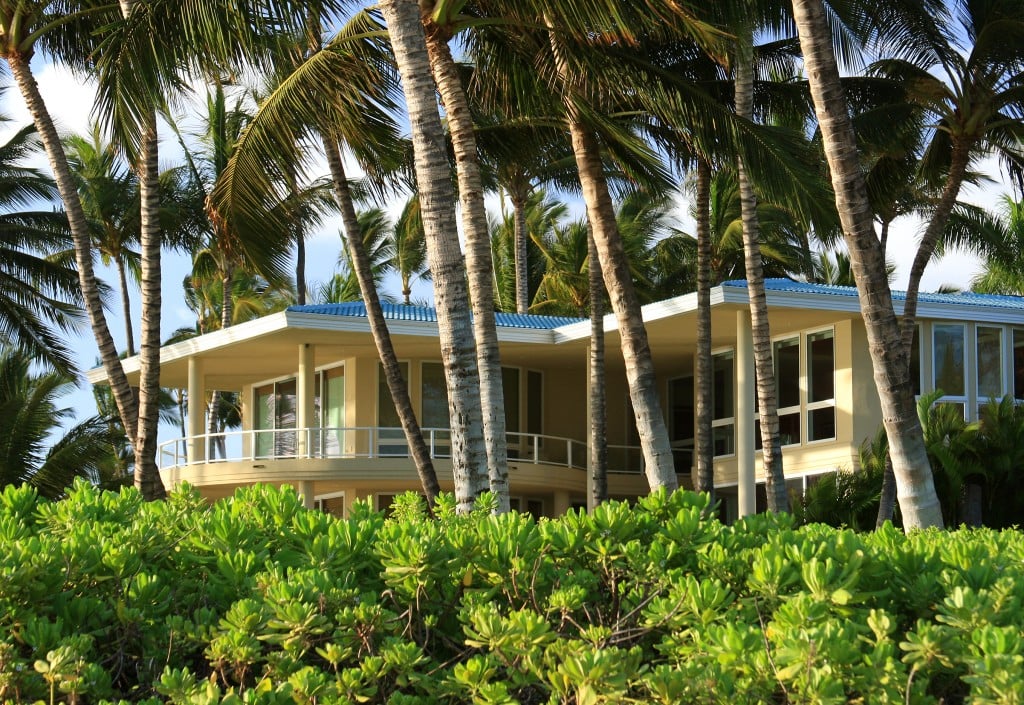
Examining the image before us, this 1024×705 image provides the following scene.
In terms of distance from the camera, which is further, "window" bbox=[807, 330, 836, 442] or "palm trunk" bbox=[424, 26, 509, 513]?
"window" bbox=[807, 330, 836, 442]

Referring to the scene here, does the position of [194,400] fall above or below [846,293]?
below

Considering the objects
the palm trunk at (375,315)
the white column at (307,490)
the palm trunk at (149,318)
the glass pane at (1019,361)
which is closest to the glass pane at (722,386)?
the glass pane at (1019,361)

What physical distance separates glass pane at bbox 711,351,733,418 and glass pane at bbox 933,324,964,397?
425 cm

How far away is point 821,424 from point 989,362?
3.06m

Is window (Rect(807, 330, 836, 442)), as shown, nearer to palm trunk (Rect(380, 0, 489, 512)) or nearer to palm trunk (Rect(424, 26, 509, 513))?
palm trunk (Rect(424, 26, 509, 513))

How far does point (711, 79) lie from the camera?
2045cm

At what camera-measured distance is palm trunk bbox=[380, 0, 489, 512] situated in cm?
1026

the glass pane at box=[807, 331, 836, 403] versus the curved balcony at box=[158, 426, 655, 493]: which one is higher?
the glass pane at box=[807, 331, 836, 403]

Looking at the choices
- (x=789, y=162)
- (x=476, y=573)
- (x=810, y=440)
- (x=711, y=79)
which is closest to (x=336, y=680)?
(x=476, y=573)

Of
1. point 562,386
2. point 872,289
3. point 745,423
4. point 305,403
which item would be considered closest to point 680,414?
point 562,386

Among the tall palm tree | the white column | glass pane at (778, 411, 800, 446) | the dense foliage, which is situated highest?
the tall palm tree

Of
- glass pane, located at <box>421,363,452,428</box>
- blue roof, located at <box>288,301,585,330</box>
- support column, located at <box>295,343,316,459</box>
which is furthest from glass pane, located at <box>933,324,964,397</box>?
support column, located at <box>295,343,316,459</box>

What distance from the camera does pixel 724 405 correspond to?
25.9 meters

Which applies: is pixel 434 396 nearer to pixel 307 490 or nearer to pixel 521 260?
pixel 307 490
